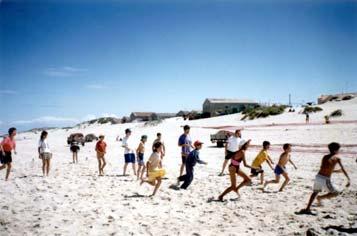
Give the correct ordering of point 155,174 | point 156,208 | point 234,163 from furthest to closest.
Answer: point 155,174
point 234,163
point 156,208

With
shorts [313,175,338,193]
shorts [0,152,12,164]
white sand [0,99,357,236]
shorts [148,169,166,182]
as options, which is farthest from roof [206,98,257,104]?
shorts [313,175,338,193]

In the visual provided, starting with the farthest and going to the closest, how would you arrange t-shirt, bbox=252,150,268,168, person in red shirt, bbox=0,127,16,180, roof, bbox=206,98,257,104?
roof, bbox=206,98,257,104
person in red shirt, bbox=0,127,16,180
t-shirt, bbox=252,150,268,168

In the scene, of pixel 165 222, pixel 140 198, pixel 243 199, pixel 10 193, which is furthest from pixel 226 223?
pixel 10 193

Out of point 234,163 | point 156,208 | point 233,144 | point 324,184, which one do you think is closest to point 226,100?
point 233,144

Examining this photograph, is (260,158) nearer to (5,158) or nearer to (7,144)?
(7,144)

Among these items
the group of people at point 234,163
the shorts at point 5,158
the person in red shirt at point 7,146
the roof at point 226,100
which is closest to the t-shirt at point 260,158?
the group of people at point 234,163

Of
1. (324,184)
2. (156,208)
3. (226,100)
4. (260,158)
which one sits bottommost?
(156,208)

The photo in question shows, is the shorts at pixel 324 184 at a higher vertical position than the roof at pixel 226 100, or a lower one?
lower

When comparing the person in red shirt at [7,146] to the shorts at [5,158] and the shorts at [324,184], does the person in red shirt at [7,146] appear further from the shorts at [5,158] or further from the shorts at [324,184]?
the shorts at [324,184]

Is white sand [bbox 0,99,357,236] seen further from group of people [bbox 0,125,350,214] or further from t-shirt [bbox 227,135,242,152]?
t-shirt [bbox 227,135,242,152]

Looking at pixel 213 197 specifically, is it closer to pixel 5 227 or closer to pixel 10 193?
pixel 5 227

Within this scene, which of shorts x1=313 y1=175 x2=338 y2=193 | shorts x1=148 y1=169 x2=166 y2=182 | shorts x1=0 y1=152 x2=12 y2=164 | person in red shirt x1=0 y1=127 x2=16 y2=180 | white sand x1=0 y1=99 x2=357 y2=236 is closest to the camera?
white sand x1=0 y1=99 x2=357 y2=236

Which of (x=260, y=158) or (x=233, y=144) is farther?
(x=233, y=144)

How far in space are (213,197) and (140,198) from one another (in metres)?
1.93
